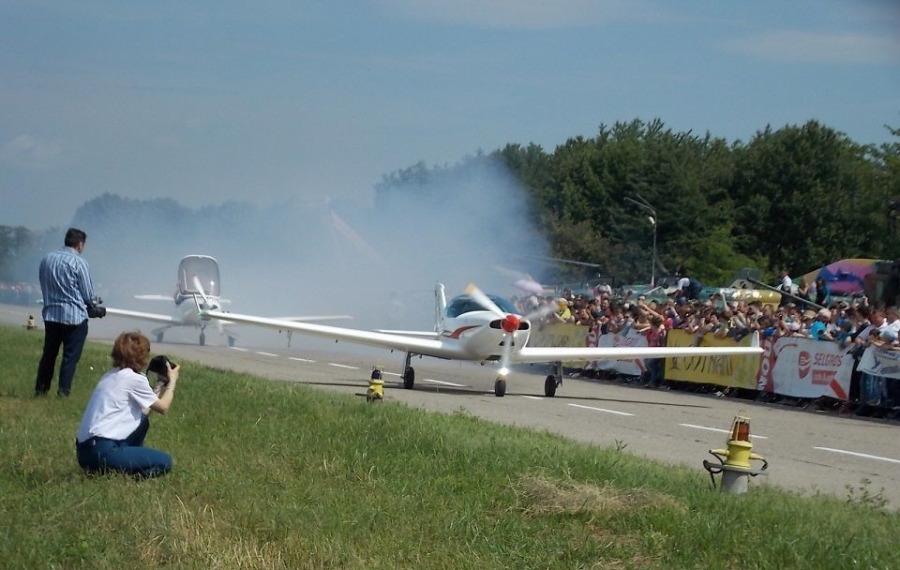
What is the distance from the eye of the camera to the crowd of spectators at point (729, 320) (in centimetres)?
2058

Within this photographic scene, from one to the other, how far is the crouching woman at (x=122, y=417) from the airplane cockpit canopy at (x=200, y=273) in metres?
33.2

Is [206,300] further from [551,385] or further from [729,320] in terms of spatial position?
[551,385]

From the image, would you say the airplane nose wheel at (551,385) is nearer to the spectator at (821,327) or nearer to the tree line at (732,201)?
the spectator at (821,327)

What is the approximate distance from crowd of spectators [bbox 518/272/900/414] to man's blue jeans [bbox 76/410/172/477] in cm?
1471

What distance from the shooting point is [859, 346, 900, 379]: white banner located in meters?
19.5

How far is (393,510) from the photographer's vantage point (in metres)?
7.73

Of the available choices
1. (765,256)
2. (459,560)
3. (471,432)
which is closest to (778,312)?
(471,432)

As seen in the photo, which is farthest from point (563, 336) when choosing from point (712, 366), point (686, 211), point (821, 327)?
point (686, 211)

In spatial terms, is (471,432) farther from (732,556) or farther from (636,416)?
(636,416)

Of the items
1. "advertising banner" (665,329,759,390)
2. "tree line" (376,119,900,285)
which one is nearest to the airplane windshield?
"advertising banner" (665,329,759,390)

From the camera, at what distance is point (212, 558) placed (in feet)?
21.1

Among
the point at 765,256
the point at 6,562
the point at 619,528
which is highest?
the point at 765,256

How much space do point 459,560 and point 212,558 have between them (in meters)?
1.36

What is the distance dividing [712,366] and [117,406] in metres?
18.4
